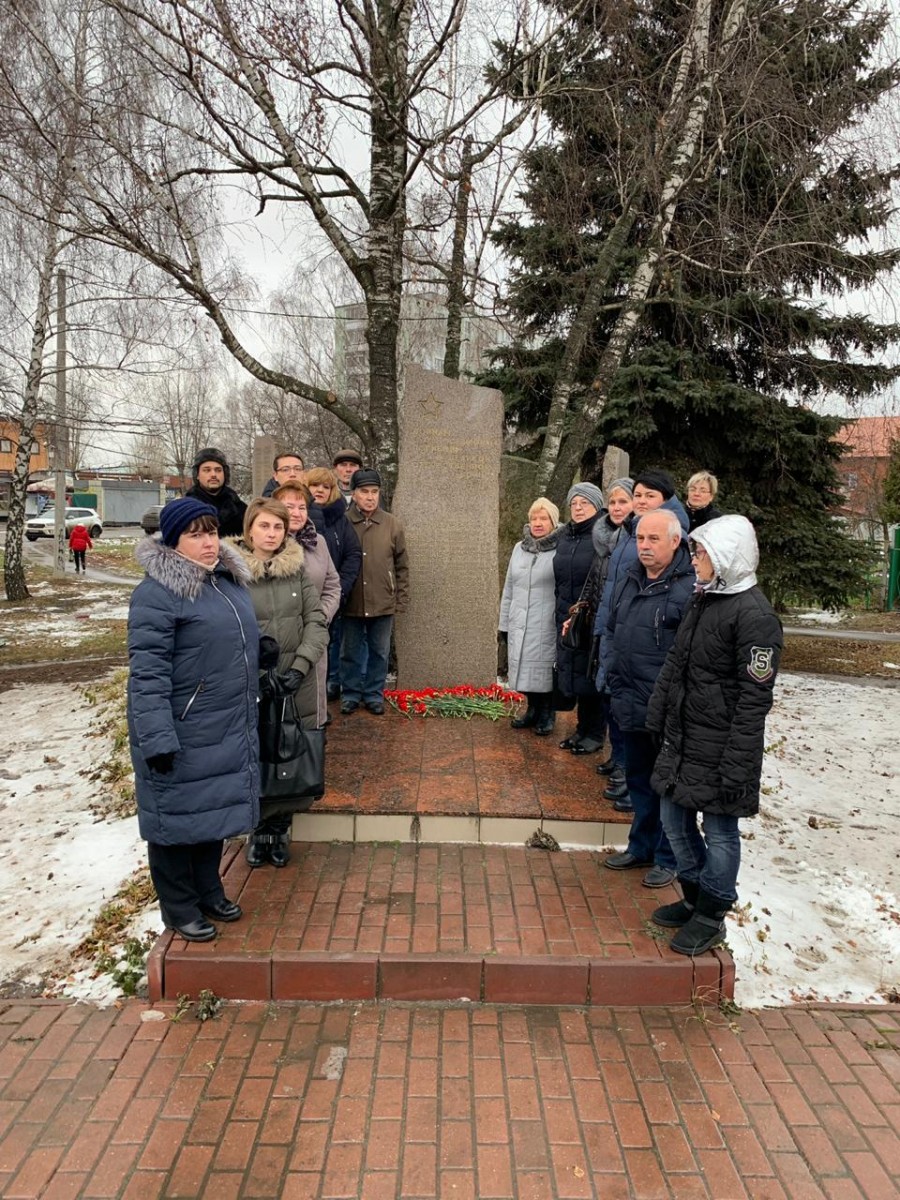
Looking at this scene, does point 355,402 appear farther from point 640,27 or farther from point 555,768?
point 555,768

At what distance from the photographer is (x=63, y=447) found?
20.5 m

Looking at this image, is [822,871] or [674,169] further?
[674,169]

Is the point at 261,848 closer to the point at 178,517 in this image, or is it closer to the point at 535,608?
the point at 178,517

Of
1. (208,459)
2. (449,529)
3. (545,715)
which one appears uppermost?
(208,459)

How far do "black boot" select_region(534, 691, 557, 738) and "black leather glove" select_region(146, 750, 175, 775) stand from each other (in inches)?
121

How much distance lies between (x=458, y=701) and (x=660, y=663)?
266 cm

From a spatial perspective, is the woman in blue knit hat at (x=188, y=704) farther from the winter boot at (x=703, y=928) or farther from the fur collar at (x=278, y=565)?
the winter boot at (x=703, y=928)

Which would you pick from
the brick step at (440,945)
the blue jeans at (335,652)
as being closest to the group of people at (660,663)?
the brick step at (440,945)

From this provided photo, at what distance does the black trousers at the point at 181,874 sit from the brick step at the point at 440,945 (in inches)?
4.7

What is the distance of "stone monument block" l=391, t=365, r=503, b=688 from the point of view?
22.2ft

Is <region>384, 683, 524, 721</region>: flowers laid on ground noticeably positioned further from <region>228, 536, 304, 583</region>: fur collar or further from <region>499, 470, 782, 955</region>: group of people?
<region>228, 536, 304, 583</region>: fur collar

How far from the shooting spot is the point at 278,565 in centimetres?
389

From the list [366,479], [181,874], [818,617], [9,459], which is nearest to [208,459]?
[366,479]

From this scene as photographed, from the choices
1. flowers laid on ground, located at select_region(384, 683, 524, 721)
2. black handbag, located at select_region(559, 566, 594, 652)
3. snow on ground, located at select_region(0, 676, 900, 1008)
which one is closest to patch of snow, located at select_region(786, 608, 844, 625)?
snow on ground, located at select_region(0, 676, 900, 1008)
